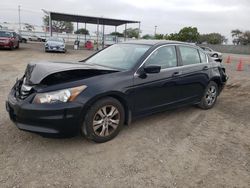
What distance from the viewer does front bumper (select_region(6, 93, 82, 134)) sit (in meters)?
3.31

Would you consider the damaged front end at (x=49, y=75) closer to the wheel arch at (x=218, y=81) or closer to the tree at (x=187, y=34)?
Answer: the wheel arch at (x=218, y=81)

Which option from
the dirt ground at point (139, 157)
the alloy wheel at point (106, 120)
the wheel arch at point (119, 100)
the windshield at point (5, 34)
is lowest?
the dirt ground at point (139, 157)

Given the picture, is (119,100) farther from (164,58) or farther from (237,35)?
(237,35)

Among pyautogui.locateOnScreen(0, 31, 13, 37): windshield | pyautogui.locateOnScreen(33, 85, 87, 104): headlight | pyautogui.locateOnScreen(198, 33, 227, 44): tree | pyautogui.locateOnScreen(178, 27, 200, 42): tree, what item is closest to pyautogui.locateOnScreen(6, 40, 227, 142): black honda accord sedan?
pyautogui.locateOnScreen(33, 85, 87, 104): headlight

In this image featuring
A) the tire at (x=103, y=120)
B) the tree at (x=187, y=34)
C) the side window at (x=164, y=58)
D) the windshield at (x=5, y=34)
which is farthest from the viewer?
the tree at (x=187, y=34)

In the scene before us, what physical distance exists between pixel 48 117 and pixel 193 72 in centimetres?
312

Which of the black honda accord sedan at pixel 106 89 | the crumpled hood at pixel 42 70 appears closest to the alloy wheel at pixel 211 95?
the black honda accord sedan at pixel 106 89

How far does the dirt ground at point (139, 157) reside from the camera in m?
2.97

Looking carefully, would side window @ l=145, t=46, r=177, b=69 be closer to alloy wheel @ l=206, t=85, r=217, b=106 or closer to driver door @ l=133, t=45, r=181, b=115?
driver door @ l=133, t=45, r=181, b=115

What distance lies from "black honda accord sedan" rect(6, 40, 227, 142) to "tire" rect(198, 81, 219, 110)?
1.34 feet

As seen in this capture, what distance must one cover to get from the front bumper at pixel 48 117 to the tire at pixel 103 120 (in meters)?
0.18

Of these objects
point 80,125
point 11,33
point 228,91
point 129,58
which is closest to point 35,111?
point 80,125

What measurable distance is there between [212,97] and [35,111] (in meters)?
4.10

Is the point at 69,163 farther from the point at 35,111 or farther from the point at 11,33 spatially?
the point at 11,33
